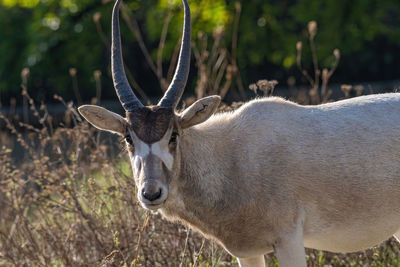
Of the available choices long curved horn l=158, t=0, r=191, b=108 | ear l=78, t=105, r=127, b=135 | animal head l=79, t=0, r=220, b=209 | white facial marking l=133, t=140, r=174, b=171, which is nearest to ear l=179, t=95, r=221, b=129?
animal head l=79, t=0, r=220, b=209

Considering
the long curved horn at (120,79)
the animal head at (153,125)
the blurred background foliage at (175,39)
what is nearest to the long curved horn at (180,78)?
the animal head at (153,125)

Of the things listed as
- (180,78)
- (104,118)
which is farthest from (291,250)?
(104,118)

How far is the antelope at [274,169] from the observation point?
5758 millimetres

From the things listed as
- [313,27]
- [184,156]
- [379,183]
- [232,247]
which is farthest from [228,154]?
[313,27]

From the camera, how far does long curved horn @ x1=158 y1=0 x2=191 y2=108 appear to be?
18.8 feet

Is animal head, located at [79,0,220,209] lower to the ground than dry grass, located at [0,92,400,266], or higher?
higher

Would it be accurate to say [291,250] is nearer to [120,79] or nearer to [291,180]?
[291,180]

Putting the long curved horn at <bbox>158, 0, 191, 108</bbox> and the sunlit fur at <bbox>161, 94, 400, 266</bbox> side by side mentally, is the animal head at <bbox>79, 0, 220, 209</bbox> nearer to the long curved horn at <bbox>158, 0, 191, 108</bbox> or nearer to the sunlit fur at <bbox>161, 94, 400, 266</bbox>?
the long curved horn at <bbox>158, 0, 191, 108</bbox>

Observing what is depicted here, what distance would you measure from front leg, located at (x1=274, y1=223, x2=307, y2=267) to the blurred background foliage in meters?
7.88

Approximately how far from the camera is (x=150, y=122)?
5531 millimetres

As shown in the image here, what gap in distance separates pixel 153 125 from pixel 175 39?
9.98 meters

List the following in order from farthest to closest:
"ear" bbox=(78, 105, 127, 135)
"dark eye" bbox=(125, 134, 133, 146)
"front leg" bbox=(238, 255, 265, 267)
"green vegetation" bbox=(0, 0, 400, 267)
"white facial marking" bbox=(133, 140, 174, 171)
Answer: "green vegetation" bbox=(0, 0, 400, 267) < "front leg" bbox=(238, 255, 265, 267) < "ear" bbox=(78, 105, 127, 135) < "dark eye" bbox=(125, 134, 133, 146) < "white facial marking" bbox=(133, 140, 174, 171)

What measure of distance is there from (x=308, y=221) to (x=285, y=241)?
30 cm

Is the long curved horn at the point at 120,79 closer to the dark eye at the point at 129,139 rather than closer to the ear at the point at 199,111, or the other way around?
the dark eye at the point at 129,139
